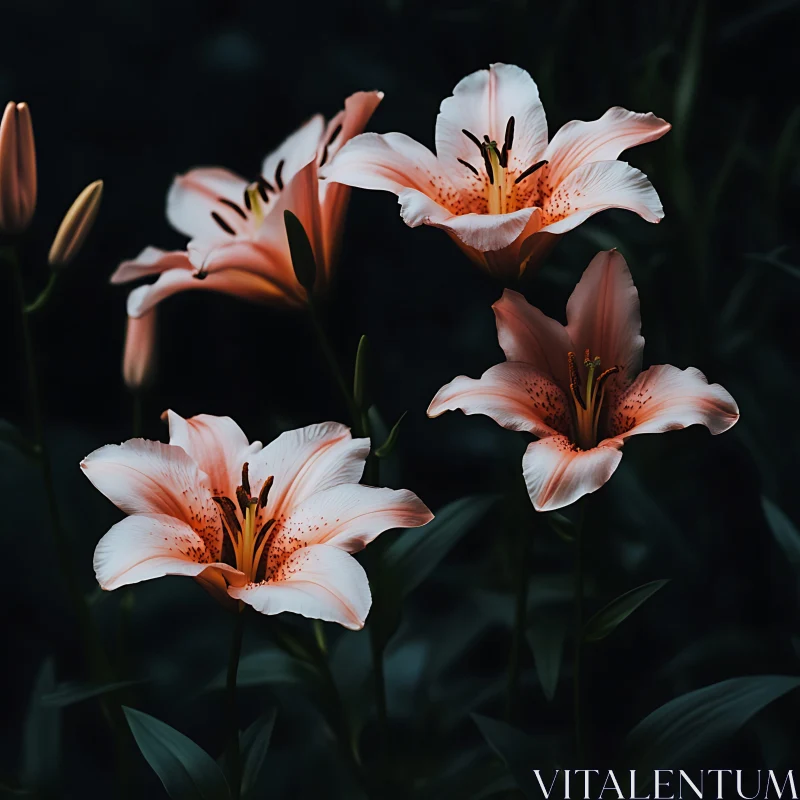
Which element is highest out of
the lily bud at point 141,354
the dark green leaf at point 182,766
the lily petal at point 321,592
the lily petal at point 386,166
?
the lily petal at point 386,166

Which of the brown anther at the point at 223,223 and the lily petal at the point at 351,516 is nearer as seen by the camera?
the lily petal at the point at 351,516

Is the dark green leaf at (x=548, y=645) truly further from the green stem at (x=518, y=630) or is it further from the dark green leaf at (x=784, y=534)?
the dark green leaf at (x=784, y=534)

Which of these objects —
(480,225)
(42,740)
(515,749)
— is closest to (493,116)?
(480,225)

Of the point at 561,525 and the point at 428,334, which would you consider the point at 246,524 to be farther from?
the point at 428,334

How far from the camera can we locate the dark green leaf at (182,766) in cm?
55

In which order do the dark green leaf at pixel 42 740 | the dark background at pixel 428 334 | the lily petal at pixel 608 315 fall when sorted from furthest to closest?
the dark background at pixel 428 334
the dark green leaf at pixel 42 740
the lily petal at pixel 608 315

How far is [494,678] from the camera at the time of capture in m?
0.84

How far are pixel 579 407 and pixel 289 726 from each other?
0.44 meters

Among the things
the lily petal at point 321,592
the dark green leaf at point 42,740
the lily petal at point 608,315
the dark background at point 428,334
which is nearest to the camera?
the lily petal at point 321,592

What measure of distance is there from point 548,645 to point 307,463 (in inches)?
8.9

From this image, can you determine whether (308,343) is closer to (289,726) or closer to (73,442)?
(73,442)

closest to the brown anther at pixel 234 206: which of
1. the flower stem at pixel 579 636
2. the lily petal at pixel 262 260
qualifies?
the lily petal at pixel 262 260

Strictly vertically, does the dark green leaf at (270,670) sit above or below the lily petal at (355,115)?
below

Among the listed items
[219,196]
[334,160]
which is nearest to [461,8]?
[219,196]
